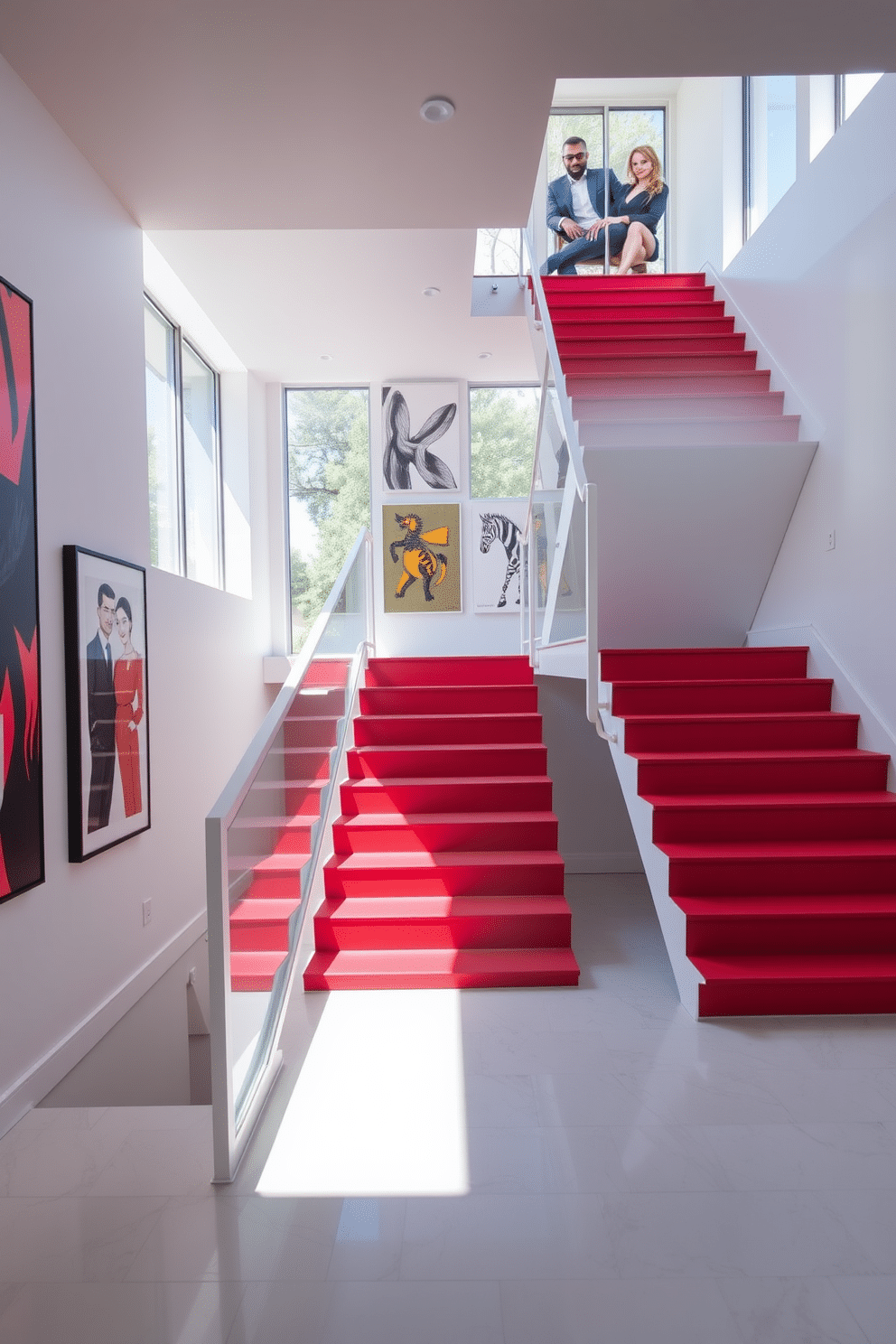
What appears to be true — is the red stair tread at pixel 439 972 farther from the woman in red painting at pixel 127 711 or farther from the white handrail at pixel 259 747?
the woman in red painting at pixel 127 711

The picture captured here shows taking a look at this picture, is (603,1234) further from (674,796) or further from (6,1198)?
(674,796)

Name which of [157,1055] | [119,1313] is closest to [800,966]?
[119,1313]

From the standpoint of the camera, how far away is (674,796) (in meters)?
3.90

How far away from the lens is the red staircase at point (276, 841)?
249 cm

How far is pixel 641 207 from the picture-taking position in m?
7.53

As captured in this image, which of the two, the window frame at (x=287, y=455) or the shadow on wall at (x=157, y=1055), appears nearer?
the shadow on wall at (x=157, y=1055)

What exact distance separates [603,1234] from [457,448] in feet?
21.7

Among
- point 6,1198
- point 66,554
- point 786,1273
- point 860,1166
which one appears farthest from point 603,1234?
point 66,554

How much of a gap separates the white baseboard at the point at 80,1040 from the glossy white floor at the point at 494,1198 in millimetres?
95

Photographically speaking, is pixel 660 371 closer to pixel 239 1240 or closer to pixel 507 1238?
pixel 507 1238

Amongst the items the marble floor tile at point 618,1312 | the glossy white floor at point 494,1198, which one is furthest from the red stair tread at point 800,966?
the marble floor tile at point 618,1312

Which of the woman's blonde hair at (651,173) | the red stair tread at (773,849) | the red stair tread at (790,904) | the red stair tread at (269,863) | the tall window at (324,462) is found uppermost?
the woman's blonde hair at (651,173)

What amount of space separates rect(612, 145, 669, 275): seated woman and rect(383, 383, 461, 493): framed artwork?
1819 mm

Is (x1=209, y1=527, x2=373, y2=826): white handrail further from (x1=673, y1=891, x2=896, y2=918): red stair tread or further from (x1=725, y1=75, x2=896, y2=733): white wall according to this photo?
(x1=725, y1=75, x2=896, y2=733): white wall
